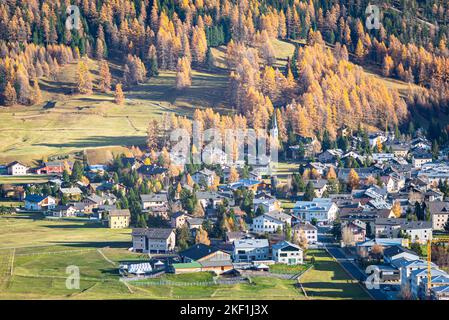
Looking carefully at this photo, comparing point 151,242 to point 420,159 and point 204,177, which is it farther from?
point 420,159

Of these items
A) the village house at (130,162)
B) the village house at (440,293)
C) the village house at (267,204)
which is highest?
the village house at (130,162)

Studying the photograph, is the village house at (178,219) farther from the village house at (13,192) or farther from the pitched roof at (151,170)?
the pitched roof at (151,170)

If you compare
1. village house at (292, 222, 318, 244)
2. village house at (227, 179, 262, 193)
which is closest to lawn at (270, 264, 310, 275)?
village house at (292, 222, 318, 244)

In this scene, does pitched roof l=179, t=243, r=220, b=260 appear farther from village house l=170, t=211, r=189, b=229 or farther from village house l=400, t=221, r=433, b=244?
village house l=400, t=221, r=433, b=244

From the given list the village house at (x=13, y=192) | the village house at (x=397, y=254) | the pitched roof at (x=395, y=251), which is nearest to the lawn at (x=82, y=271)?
the village house at (x=397, y=254)
